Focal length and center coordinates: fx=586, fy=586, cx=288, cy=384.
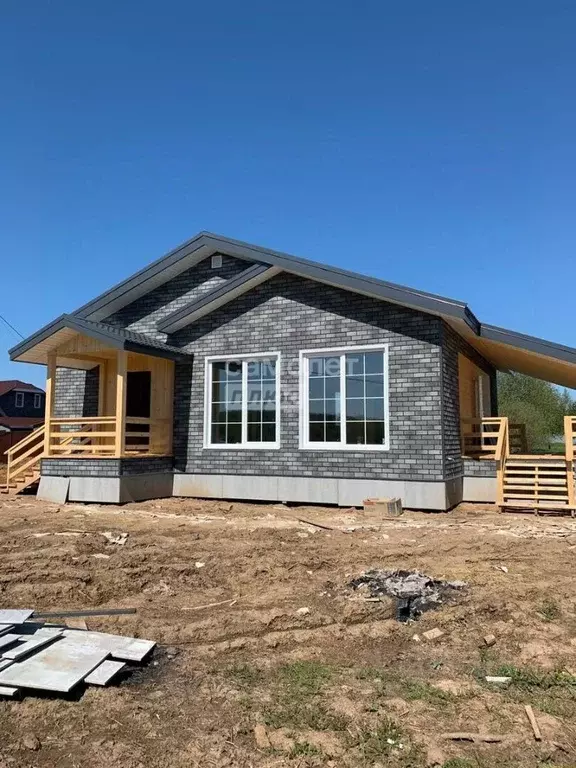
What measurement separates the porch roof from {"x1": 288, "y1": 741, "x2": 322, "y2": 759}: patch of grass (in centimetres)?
999

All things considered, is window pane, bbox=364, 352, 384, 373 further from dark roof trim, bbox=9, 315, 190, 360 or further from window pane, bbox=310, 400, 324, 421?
dark roof trim, bbox=9, 315, 190, 360

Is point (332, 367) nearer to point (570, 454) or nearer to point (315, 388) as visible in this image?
point (315, 388)

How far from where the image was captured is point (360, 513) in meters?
11.3

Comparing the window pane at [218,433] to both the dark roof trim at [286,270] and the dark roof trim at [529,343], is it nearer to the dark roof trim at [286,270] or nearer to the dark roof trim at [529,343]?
the dark roof trim at [286,270]

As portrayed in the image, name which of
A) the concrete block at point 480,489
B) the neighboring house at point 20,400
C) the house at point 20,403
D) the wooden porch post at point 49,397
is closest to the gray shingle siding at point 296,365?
the concrete block at point 480,489

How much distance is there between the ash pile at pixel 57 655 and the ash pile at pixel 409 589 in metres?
2.34

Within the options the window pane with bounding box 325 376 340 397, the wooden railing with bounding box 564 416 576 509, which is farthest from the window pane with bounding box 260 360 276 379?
the wooden railing with bounding box 564 416 576 509

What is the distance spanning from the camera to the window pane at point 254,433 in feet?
42.4

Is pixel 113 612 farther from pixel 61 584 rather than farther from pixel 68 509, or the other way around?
pixel 68 509

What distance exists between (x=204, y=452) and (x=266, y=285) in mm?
4057

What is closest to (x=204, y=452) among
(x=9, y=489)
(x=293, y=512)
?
(x=293, y=512)

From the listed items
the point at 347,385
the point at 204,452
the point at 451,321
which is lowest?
the point at 204,452

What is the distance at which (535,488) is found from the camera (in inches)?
450

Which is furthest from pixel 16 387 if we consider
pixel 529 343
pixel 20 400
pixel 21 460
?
pixel 529 343
